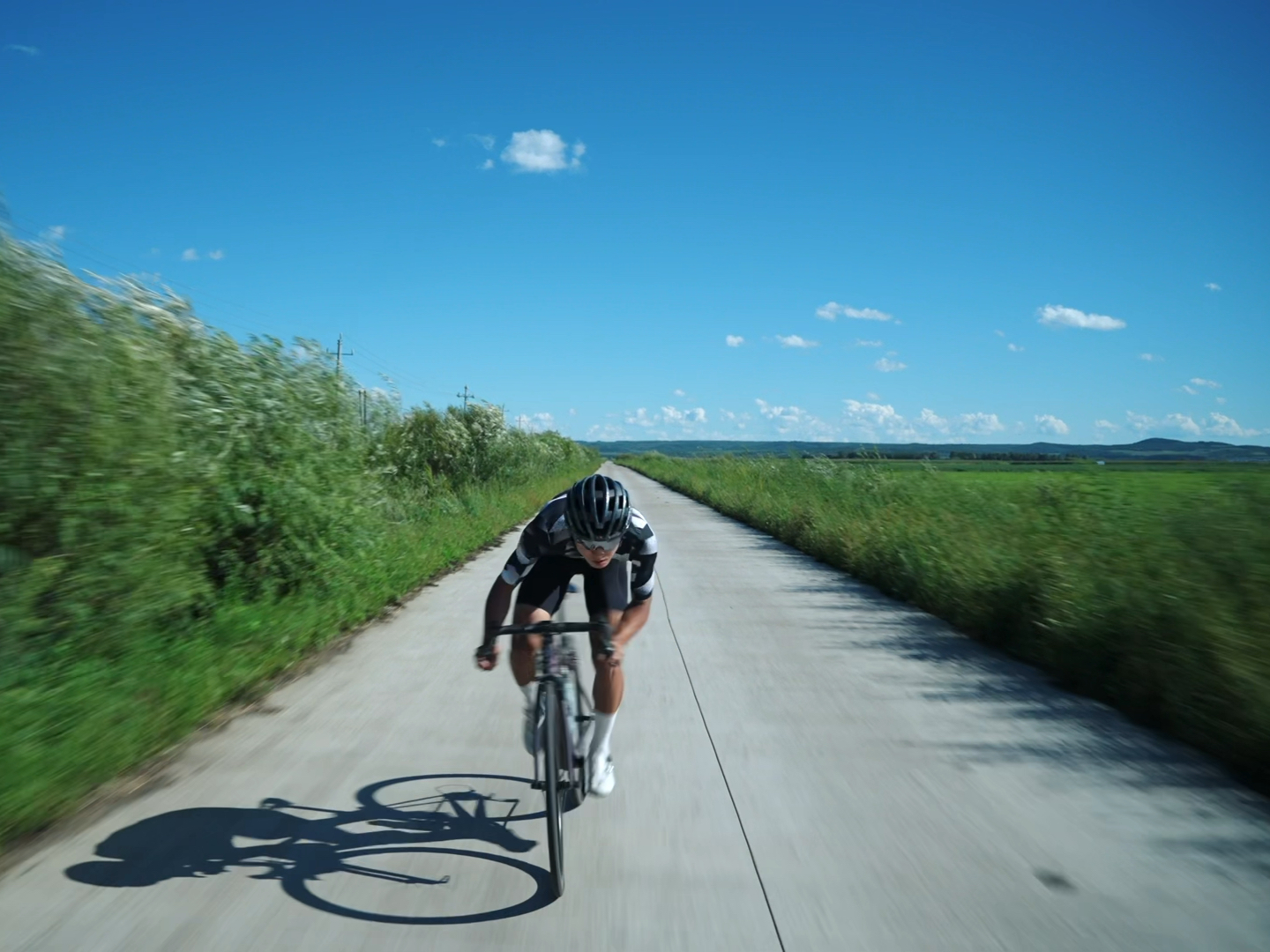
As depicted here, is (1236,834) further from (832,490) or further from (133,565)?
(832,490)

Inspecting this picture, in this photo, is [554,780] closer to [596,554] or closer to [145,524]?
[596,554]

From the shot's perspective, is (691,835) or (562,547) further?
(562,547)

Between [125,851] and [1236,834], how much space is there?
5103 millimetres

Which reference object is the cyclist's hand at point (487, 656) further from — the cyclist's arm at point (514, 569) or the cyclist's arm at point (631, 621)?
the cyclist's arm at point (631, 621)

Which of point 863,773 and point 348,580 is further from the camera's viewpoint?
point 348,580

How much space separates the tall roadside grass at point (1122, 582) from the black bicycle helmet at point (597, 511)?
157 inches

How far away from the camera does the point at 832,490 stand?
2467 centimetres

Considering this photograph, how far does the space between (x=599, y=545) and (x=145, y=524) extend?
11.9ft

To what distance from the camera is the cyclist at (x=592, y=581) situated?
4.50 meters

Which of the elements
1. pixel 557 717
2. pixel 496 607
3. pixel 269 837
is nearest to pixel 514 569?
pixel 496 607

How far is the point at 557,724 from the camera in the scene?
4.42 metres

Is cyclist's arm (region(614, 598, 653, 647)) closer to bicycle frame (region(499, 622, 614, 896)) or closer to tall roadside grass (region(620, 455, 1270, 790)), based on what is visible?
bicycle frame (region(499, 622, 614, 896))

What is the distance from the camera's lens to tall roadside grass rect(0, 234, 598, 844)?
5.39 meters

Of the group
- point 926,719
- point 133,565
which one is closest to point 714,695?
point 926,719
